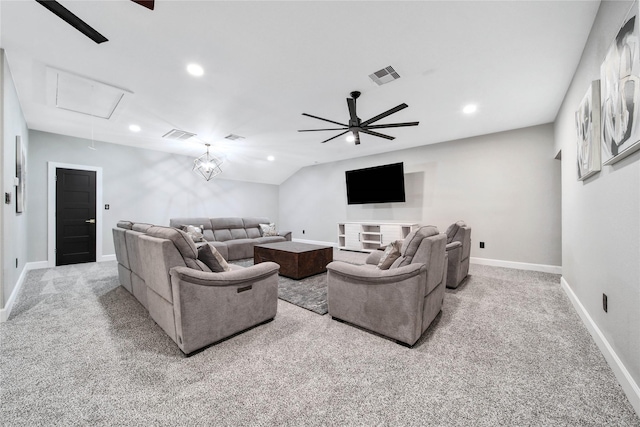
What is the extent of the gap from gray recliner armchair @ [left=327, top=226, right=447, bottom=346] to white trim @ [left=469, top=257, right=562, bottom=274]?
3257 millimetres

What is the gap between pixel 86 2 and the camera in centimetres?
183

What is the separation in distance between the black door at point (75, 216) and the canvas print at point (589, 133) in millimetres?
7480

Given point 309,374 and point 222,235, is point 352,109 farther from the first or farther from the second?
point 222,235

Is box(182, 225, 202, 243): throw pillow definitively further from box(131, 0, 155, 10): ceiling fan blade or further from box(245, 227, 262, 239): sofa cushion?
box(131, 0, 155, 10): ceiling fan blade

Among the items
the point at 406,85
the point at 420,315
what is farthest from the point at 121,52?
the point at 420,315

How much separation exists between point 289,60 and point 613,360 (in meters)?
3.47

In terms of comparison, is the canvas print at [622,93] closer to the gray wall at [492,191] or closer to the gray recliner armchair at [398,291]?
the gray recliner armchair at [398,291]

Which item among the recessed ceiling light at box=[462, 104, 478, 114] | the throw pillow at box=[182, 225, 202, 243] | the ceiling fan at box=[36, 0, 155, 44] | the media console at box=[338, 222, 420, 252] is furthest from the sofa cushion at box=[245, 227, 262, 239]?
the recessed ceiling light at box=[462, 104, 478, 114]

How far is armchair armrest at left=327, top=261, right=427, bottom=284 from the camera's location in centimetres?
190

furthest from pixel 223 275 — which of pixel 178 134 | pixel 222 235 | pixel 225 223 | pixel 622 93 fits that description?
pixel 225 223

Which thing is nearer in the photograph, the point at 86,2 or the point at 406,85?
the point at 86,2

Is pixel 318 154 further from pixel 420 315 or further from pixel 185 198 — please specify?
pixel 420 315

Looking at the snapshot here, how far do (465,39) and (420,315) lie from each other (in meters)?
2.42

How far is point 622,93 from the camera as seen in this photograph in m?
1.46
